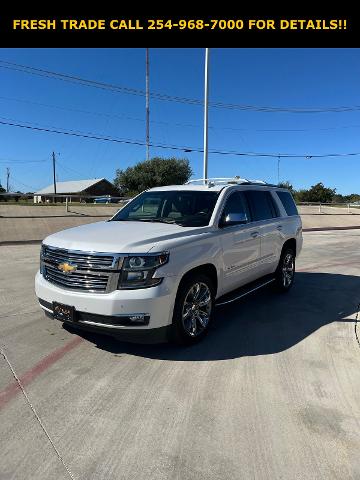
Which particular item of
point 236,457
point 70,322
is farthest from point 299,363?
point 70,322

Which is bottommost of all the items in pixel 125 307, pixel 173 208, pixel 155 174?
pixel 125 307

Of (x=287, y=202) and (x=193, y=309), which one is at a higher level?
(x=287, y=202)

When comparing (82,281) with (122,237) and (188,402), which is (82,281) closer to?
(122,237)

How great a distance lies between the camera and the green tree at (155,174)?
182ft

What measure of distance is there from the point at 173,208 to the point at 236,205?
35.6 inches

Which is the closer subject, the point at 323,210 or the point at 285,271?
the point at 285,271

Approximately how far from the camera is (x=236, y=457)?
2.75 metres

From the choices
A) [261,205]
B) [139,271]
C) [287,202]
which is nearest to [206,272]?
[139,271]

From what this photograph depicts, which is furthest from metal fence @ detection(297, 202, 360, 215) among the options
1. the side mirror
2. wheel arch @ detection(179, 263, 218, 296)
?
wheel arch @ detection(179, 263, 218, 296)

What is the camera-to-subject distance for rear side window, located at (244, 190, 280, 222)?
20.5ft

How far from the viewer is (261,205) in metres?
6.55

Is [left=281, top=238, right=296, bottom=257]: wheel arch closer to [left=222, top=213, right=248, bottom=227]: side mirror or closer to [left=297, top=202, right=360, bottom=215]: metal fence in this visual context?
[left=222, top=213, right=248, bottom=227]: side mirror

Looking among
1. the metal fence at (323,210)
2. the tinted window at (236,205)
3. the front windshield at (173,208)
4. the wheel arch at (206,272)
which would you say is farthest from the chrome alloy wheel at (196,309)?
the metal fence at (323,210)

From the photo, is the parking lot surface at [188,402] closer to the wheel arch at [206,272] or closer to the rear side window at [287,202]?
the wheel arch at [206,272]
